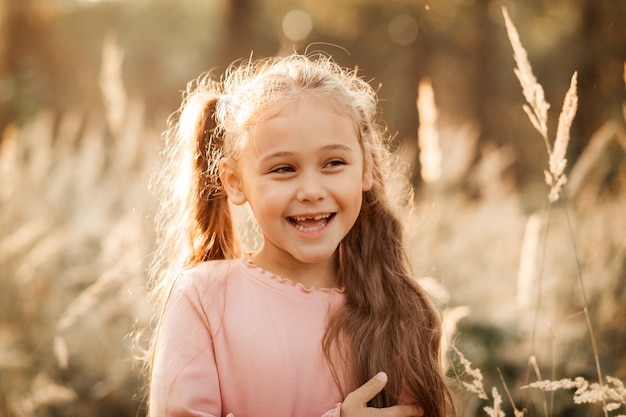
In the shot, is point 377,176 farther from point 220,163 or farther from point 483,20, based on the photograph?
point 483,20

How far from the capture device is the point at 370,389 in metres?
1.83

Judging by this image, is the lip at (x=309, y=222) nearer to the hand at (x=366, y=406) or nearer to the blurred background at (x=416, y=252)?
the hand at (x=366, y=406)

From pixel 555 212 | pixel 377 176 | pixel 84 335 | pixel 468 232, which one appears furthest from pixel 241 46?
pixel 377 176

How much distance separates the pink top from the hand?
33 mm

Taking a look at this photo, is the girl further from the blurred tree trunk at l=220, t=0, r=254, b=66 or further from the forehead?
the blurred tree trunk at l=220, t=0, r=254, b=66

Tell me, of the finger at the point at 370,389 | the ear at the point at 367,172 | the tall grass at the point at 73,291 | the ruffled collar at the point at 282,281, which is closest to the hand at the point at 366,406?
the finger at the point at 370,389

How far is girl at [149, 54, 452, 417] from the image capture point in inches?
72.2

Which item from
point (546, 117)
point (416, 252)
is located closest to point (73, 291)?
point (416, 252)

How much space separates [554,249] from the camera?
5137 millimetres

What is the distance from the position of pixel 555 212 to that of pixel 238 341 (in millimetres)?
5190

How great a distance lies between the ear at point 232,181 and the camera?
2.05 metres

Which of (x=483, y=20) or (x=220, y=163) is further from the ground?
(x=483, y=20)

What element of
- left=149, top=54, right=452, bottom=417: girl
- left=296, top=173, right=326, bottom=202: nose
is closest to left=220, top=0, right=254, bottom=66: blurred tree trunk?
left=149, top=54, right=452, bottom=417: girl

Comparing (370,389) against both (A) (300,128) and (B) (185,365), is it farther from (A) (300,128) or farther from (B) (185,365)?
(A) (300,128)
